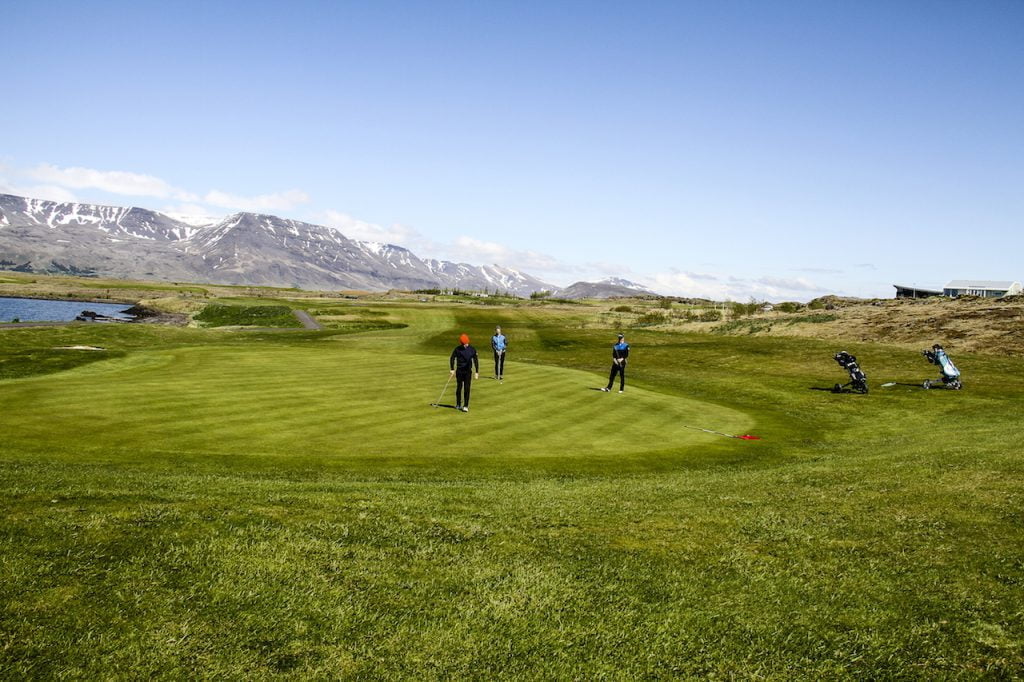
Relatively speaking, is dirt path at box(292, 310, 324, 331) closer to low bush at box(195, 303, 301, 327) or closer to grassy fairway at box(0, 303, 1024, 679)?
low bush at box(195, 303, 301, 327)

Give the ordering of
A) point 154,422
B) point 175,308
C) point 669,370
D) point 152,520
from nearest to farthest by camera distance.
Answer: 1. point 152,520
2. point 154,422
3. point 669,370
4. point 175,308

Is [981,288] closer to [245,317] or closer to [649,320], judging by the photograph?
[649,320]

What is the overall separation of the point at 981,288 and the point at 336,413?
183117mm

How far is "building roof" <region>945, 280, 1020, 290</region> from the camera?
6068 inches

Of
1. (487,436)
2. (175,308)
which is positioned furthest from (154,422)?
(175,308)

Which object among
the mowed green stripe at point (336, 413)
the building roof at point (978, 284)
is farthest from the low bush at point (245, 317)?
the building roof at point (978, 284)

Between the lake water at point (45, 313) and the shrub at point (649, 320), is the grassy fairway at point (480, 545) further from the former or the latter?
the lake water at point (45, 313)

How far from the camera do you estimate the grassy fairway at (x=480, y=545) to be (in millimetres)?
6121

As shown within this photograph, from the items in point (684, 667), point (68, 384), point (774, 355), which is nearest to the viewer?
point (684, 667)

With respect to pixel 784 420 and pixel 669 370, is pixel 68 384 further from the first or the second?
pixel 669 370

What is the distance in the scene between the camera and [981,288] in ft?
508

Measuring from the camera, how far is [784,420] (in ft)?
88.7

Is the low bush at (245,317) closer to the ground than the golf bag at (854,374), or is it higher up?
closer to the ground

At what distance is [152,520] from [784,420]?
2510 cm
